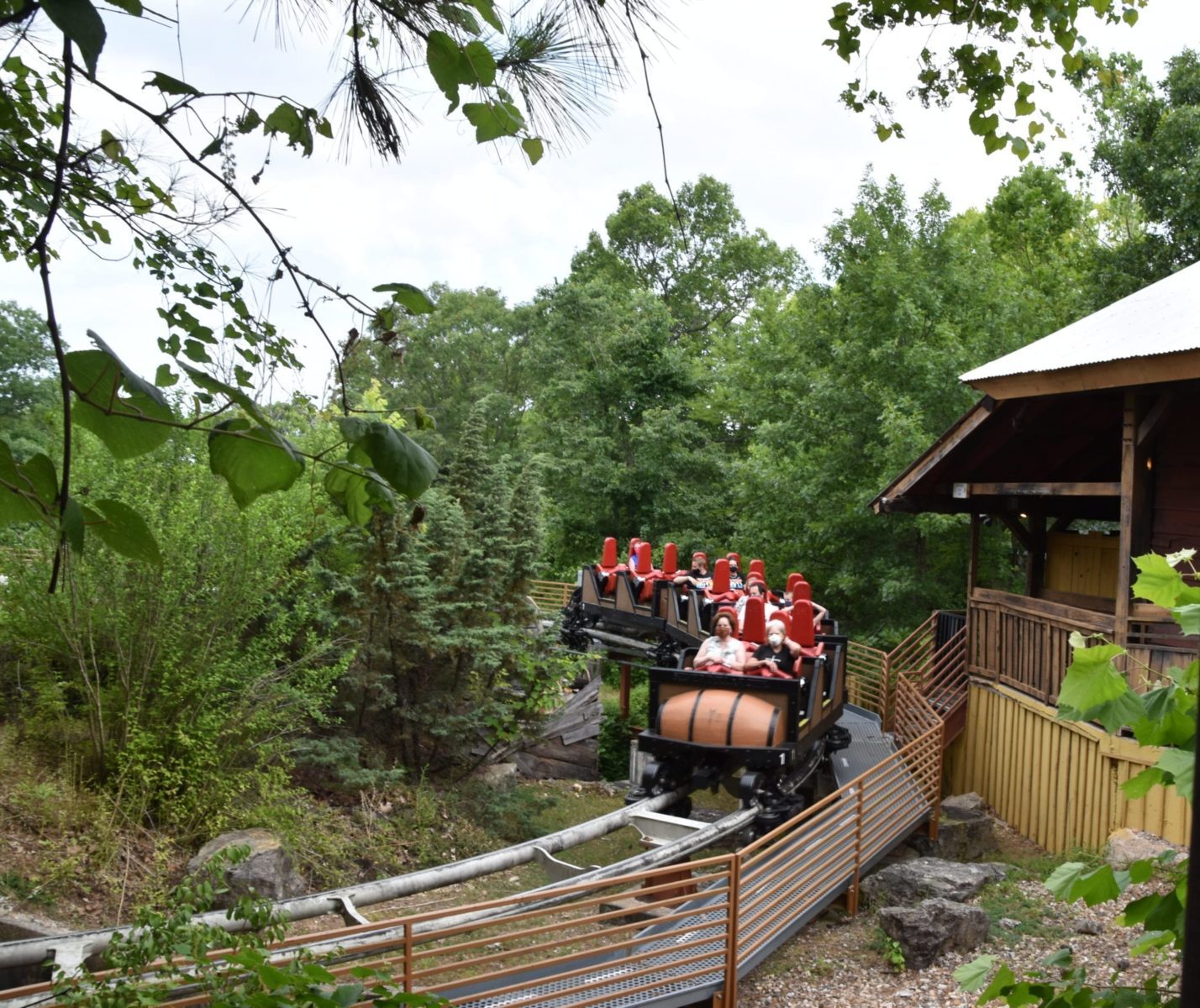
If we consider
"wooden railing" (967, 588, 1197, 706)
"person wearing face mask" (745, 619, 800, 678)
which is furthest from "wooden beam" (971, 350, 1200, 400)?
"person wearing face mask" (745, 619, 800, 678)

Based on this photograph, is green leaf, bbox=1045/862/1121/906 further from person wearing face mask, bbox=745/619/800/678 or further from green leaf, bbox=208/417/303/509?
person wearing face mask, bbox=745/619/800/678

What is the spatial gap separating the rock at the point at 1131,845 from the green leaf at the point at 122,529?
8.84 meters

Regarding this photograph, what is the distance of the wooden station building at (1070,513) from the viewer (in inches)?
358

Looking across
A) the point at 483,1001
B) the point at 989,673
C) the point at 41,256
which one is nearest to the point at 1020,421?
the point at 989,673

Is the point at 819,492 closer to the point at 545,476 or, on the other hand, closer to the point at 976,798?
the point at 976,798

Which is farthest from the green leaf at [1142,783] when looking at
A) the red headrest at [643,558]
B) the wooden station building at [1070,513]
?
the red headrest at [643,558]

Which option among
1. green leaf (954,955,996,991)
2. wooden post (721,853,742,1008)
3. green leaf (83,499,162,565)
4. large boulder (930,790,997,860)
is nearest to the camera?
green leaf (83,499,162,565)

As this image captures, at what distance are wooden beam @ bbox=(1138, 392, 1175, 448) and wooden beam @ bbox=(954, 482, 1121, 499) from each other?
703 mm

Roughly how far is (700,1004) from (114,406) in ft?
20.5

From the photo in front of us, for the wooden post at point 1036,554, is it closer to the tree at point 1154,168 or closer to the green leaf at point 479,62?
the tree at point 1154,168

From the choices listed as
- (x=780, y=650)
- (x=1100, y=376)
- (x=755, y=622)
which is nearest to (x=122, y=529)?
(x=780, y=650)

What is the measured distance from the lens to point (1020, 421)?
1117 cm

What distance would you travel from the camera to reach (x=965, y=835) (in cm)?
1059

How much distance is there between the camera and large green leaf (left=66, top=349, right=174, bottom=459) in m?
1.24
